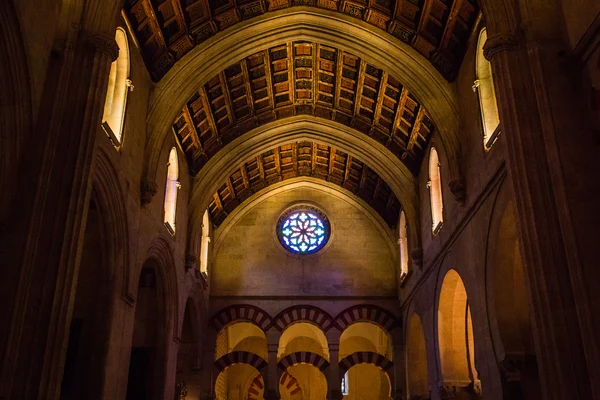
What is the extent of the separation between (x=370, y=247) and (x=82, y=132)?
12984 millimetres

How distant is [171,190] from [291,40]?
444 centimetres

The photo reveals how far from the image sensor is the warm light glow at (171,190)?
13406mm

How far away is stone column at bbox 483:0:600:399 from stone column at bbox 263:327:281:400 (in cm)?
1184

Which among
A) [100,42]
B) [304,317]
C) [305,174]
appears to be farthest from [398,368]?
[100,42]

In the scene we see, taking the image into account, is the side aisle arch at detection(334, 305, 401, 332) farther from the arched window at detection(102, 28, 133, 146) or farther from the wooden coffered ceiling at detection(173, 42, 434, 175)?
the arched window at detection(102, 28, 133, 146)

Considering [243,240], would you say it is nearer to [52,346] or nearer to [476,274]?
[476,274]

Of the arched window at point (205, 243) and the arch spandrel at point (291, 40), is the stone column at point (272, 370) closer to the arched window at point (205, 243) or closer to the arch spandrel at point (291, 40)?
the arched window at point (205, 243)

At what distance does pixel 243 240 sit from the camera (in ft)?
62.0

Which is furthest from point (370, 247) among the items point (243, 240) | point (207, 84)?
point (207, 84)

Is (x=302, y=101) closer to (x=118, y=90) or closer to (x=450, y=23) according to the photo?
(x=450, y=23)

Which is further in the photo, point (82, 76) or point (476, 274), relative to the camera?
point (476, 274)

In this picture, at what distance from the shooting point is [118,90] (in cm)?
1026

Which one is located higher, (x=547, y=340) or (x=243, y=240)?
(x=243, y=240)

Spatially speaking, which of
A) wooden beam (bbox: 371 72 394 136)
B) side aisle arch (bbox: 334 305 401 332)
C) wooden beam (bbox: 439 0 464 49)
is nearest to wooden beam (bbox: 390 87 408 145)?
wooden beam (bbox: 371 72 394 136)
